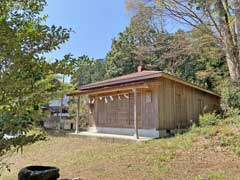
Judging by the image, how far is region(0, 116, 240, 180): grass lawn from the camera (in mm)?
5963

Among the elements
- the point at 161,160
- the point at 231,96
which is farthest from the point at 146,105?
the point at 161,160

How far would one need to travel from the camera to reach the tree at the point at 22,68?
251cm

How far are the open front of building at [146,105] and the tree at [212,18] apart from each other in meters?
2.80

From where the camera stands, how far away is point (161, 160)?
7141mm

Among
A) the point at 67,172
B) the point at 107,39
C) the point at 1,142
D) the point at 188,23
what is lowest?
the point at 67,172

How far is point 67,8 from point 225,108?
11630 millimetres

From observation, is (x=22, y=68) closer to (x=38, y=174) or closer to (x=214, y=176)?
(x=38, y=174)

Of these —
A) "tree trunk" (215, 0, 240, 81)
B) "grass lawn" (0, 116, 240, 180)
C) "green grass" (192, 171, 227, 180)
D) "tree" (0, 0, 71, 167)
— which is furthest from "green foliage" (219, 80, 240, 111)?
"tree" (0, 0, 71, 167)

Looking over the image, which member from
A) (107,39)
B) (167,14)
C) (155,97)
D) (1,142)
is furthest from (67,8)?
(107,39)

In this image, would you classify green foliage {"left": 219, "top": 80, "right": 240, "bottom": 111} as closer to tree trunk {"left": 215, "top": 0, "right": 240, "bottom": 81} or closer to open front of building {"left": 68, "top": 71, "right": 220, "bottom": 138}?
tree trunk {"left": 215, "top": 0, "right": 240, "bottom": 81}

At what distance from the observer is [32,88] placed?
8.74 feet

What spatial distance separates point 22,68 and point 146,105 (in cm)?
1062

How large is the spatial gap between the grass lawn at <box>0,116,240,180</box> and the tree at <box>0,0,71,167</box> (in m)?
3.68

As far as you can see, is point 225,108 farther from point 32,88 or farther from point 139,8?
point 32,88
